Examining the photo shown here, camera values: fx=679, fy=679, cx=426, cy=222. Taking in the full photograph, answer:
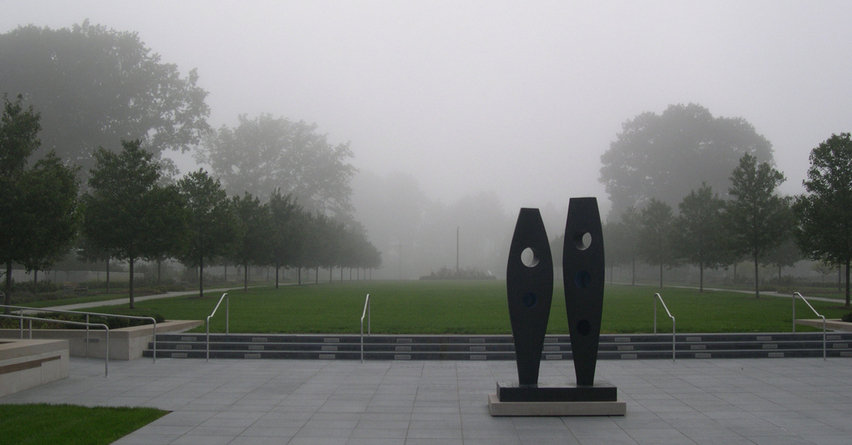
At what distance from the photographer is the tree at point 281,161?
69.1 meters

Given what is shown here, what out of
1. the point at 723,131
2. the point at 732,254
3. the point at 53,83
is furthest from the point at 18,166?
the point at 723,131

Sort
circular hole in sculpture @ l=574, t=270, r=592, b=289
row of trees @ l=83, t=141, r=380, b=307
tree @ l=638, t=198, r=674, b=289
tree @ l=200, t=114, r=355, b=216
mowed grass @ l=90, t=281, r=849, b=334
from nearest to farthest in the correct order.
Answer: circular hole in sculpture @ l=574, t=270, r=592, b=289 < mowed grass @ l=90, t=281, r=849, b=334 < row of trees @ l=83, t=141, r=380, b=307 < tree @ l=638, t=198, r=674, b=289 < tree @ l=200, t=114, r=355, b=216

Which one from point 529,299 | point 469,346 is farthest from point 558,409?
point 469,346

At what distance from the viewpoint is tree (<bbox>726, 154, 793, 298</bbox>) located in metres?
33.4

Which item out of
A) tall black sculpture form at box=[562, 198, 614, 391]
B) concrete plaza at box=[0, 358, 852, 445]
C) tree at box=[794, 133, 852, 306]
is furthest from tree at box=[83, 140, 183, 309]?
tree at box=[794, 133, 852, 306]

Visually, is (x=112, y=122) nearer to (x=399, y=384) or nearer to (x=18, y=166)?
(x=18, y=166)

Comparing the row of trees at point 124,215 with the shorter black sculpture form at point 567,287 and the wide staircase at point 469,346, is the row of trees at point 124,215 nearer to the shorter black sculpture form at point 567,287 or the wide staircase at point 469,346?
the wide staircase at point 469,346

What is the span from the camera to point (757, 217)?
33.7 meters

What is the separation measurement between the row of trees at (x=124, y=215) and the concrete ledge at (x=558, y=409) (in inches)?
600

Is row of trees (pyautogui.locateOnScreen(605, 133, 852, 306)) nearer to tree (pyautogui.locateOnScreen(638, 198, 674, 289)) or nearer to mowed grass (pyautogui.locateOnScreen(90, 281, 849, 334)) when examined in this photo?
tree (pyautogui.locateOnScreen(638, 198, 674, 289))

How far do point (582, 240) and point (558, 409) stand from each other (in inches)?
100

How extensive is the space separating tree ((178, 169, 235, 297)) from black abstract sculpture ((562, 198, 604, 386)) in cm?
2633

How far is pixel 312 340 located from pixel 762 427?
9971 mm

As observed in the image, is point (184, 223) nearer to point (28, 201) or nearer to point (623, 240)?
point (28, 201)
